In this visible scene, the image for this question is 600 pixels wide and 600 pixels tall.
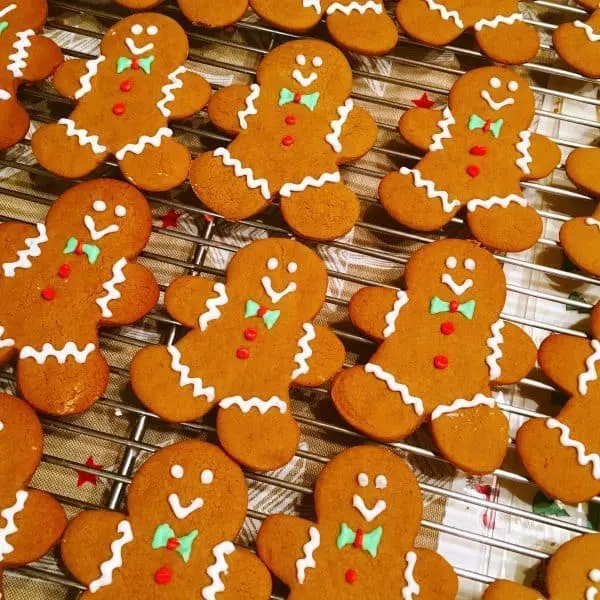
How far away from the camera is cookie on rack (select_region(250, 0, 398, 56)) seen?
127cm

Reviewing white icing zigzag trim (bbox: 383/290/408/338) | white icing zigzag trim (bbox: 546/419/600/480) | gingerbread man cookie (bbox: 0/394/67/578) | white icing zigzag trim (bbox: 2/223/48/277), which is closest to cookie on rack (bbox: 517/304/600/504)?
white icing zigzag trim (bbox: 546/419/600/480)

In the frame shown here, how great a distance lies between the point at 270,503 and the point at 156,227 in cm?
49

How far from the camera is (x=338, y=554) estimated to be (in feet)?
3.01

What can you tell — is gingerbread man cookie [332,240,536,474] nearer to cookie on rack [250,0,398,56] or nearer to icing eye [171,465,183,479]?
icing eye [171,465,183,479]

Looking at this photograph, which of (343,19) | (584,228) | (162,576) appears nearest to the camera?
(162,576)

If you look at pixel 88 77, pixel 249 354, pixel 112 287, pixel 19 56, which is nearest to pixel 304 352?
pixel 249 354

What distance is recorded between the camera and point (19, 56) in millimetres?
1223

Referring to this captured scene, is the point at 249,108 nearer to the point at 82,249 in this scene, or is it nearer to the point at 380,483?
the point at 82,249

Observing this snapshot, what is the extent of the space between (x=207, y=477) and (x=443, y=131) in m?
0.71

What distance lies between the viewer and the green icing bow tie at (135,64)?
48.3 inches

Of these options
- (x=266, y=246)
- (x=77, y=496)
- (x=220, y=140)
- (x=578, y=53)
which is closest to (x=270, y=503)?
(x=77, y=496)

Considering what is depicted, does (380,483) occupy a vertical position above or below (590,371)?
below

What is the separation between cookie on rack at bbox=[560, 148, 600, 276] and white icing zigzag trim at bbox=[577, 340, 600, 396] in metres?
0.14

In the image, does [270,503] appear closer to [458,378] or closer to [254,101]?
[458,378]
